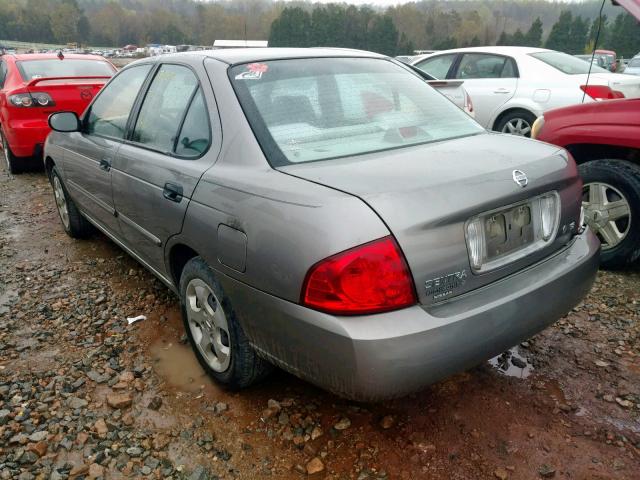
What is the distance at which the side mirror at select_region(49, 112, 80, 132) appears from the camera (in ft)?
11.7

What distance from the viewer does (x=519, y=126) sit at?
6867 millimetres

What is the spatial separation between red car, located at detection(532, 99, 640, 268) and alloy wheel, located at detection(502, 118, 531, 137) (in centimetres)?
307

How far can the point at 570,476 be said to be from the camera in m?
1.96

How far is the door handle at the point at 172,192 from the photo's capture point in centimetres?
236

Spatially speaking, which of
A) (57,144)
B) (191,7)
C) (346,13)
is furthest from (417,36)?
(57,144)

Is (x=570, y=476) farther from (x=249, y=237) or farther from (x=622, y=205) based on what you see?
(x=622, y=205)

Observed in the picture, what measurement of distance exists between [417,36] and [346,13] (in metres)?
13.0

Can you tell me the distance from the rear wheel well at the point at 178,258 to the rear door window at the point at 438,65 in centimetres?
634

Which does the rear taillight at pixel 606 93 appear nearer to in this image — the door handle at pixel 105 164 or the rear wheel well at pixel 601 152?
the rear wheel well at pixel 601 152

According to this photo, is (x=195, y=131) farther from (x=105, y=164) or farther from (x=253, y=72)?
(x=105, y=164)

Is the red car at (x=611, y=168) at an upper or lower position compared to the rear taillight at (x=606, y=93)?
lower

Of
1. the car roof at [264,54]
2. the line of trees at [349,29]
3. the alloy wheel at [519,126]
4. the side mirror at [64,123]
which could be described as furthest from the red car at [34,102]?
the line of trees at [349,29]

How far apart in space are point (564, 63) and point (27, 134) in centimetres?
703

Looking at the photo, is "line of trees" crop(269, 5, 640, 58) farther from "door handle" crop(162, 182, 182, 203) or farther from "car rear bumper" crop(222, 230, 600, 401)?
A: "car rear bumper" crop(222, 230, 600, 401)
